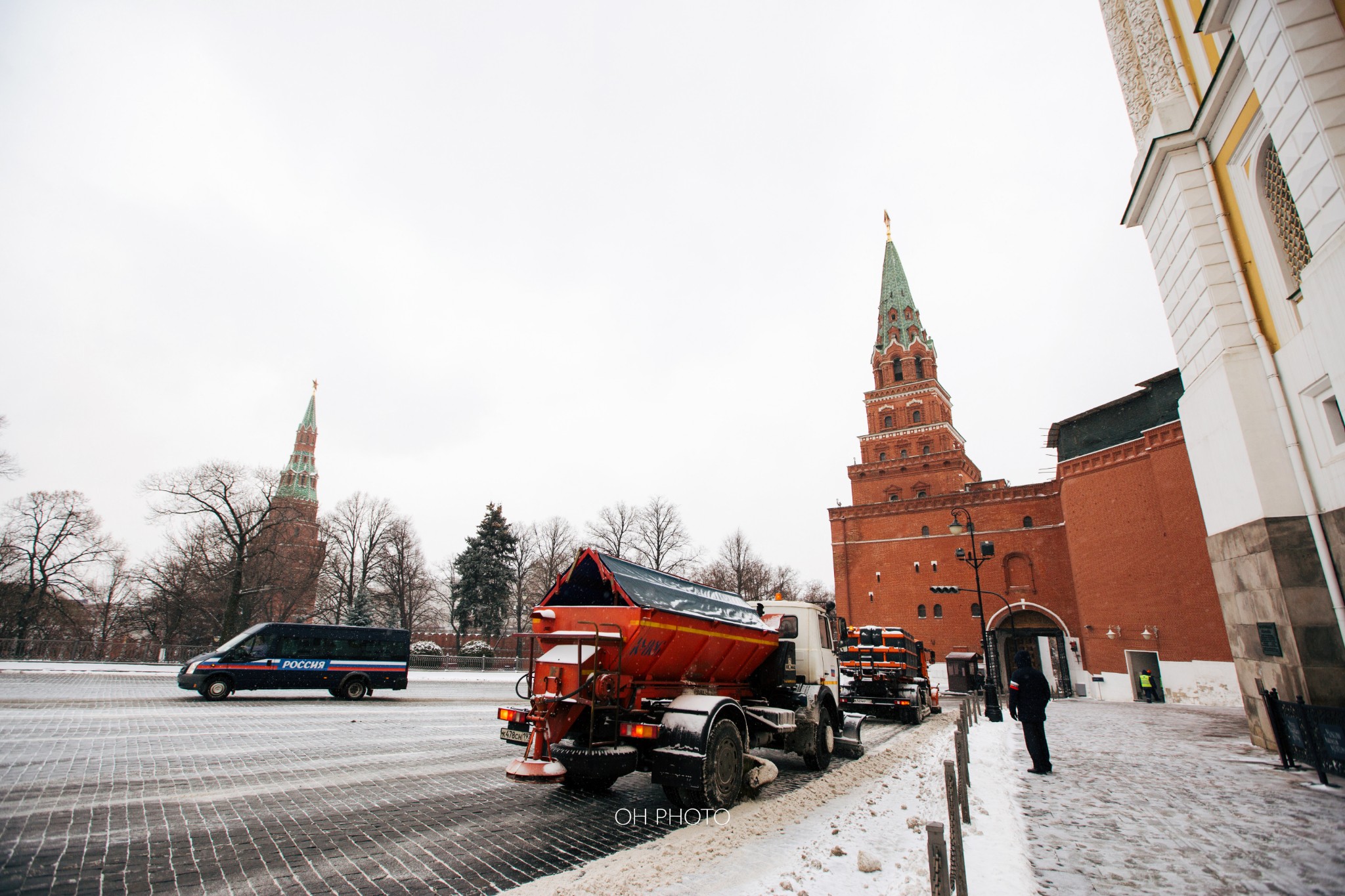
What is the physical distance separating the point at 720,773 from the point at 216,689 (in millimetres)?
17722

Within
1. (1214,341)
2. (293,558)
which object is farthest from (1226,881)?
(293,558)

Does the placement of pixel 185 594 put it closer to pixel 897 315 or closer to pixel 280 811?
pixel 280 811

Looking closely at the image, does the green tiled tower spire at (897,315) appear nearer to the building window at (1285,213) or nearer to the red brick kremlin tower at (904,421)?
the red brick kremlin tower at (904,421)

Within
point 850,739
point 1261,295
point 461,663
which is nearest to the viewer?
point 1261,295

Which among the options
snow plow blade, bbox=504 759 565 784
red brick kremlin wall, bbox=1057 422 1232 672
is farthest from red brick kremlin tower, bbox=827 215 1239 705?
snow plow blade, bbox=504 759 565 784

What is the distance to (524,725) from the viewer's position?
6.94 meters

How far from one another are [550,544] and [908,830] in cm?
5082

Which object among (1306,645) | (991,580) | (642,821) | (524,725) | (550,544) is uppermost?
(550,544)

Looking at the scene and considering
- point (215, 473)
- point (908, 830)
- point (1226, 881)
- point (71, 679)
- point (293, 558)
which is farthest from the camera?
point (293, 558)

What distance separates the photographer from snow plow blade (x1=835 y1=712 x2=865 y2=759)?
10500mm

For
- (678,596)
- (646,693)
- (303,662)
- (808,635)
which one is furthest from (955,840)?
(303,662)

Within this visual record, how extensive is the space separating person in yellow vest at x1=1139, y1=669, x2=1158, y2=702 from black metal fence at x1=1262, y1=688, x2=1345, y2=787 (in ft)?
77.2

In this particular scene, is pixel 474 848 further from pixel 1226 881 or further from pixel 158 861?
pixel 1226 881

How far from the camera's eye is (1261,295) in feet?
30.1
